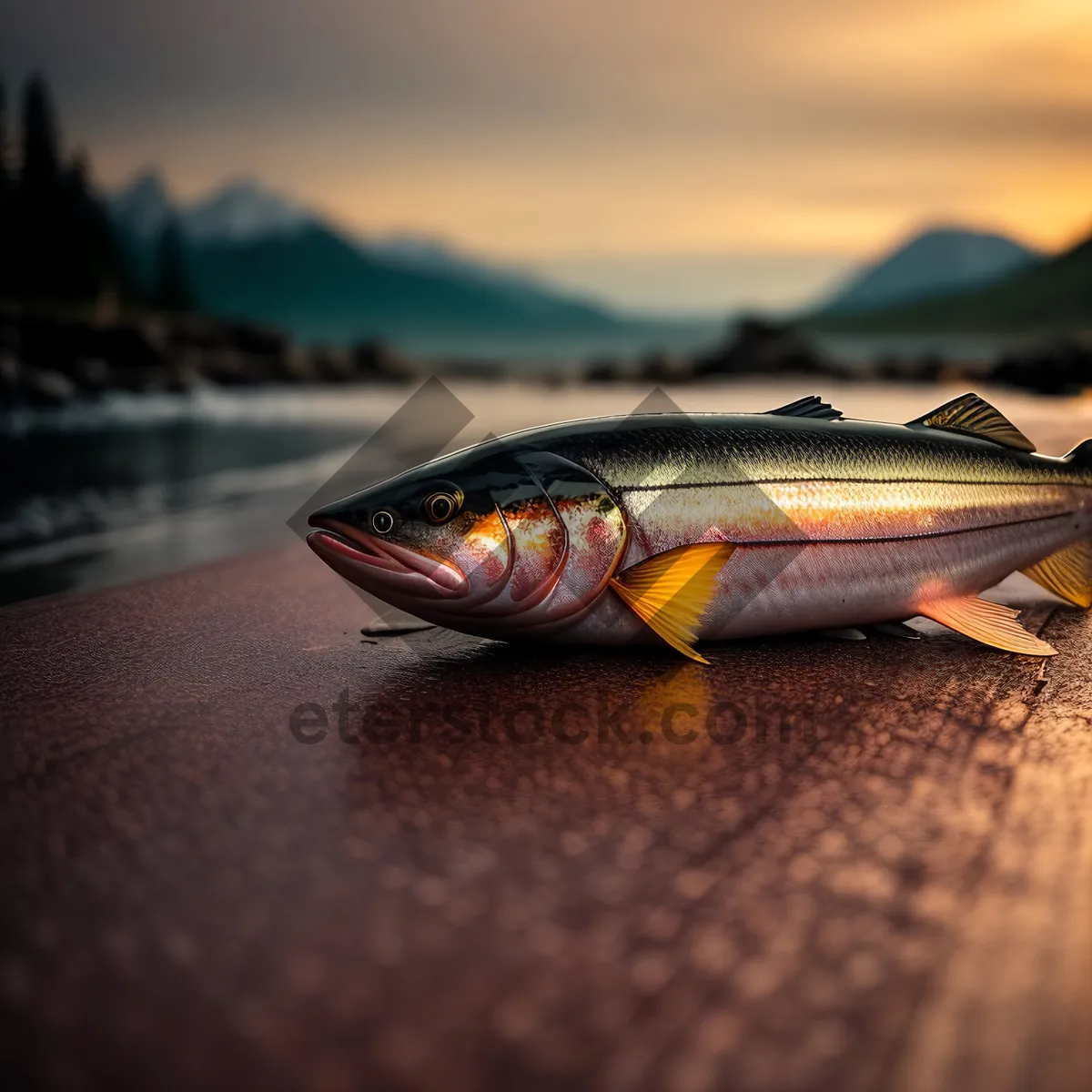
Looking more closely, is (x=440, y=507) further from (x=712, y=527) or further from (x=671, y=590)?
(x=712, y=527)

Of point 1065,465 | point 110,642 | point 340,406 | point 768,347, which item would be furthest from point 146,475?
point 768,347

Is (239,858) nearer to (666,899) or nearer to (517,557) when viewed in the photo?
(666,899)

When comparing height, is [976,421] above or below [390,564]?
above

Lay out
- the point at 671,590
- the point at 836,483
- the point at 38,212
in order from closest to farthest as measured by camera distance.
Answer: the point at 671,590 < the point at 836,483 < the point at 38,212

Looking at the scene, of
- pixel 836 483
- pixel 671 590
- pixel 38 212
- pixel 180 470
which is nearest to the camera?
pixel 671 590

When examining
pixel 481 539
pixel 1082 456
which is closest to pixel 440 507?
pixel 481 539

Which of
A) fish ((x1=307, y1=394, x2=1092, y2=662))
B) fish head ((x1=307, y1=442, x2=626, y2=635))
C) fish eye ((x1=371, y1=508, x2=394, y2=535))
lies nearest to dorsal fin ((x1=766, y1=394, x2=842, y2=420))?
fish ((x1=307, y1=394, x2=1092, y2=662))

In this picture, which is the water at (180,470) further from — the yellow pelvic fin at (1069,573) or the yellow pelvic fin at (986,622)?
the yellow pelvic fin at (1069,573)

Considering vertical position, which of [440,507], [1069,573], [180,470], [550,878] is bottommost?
[180,470]
